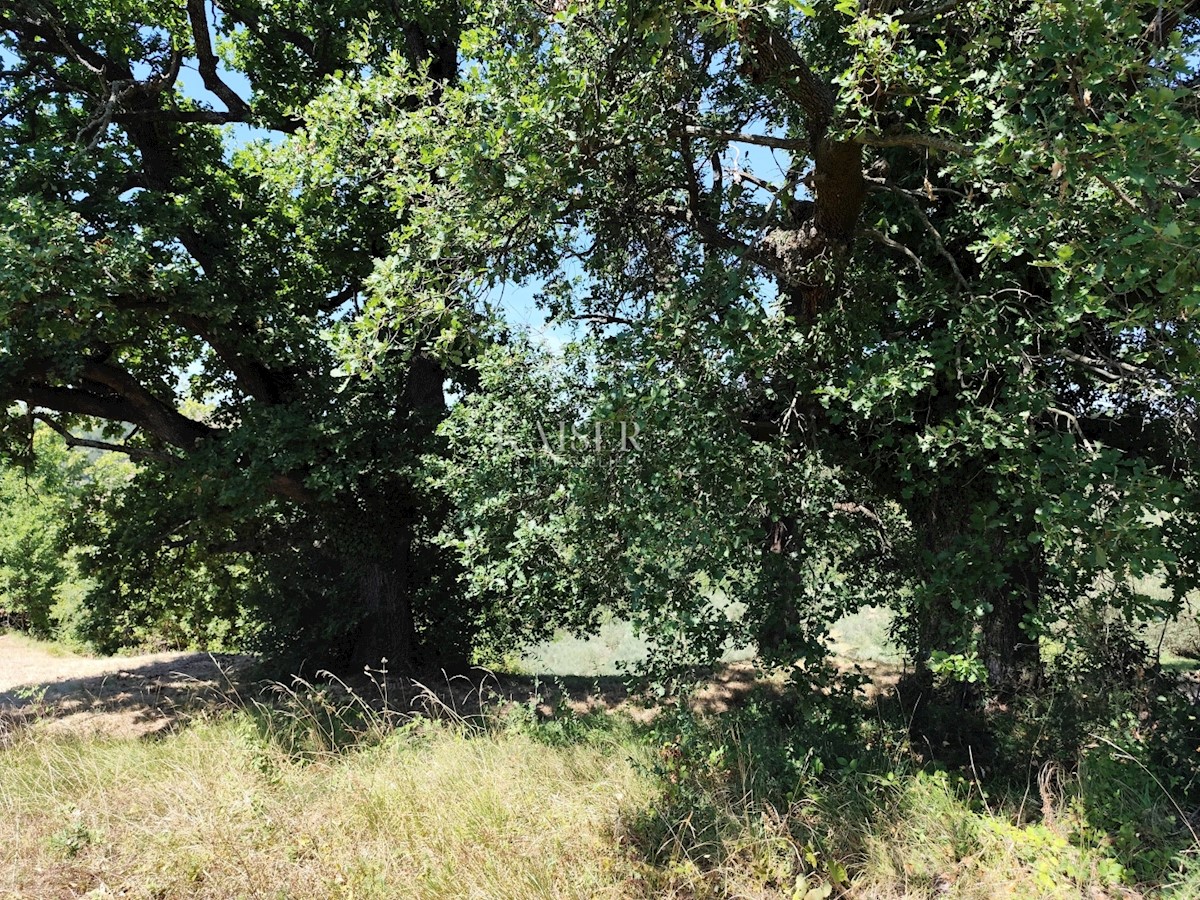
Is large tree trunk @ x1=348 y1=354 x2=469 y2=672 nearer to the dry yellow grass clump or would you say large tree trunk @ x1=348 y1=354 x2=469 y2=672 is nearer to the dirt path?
the dirt path

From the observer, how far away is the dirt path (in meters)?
6.81

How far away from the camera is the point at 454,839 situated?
12.4ft

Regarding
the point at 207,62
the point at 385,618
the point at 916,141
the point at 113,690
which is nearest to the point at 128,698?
the point at 113,690

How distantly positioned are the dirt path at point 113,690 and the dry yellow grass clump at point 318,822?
64.9 inches

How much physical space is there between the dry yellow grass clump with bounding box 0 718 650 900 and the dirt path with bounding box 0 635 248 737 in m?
1.65

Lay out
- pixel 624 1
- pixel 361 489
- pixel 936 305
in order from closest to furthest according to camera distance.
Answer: pixel 624 1 < pixel 936 305 < pixel 361 489

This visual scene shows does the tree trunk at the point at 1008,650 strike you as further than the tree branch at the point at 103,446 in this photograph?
No

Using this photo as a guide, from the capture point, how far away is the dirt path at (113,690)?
22.4 feet

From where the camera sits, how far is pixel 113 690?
355 inches

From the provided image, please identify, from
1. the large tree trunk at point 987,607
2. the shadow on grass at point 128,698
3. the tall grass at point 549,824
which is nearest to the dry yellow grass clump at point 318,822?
the tall grass at point 549,824

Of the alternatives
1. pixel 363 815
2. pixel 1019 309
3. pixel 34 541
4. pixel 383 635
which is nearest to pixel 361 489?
pixel 383 635

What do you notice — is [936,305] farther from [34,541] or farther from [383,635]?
[34,541]

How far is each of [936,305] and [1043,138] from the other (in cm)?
165

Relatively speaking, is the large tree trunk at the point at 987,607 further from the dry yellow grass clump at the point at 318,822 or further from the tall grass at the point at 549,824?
the dry yellow grass clump at the point at 318,822
